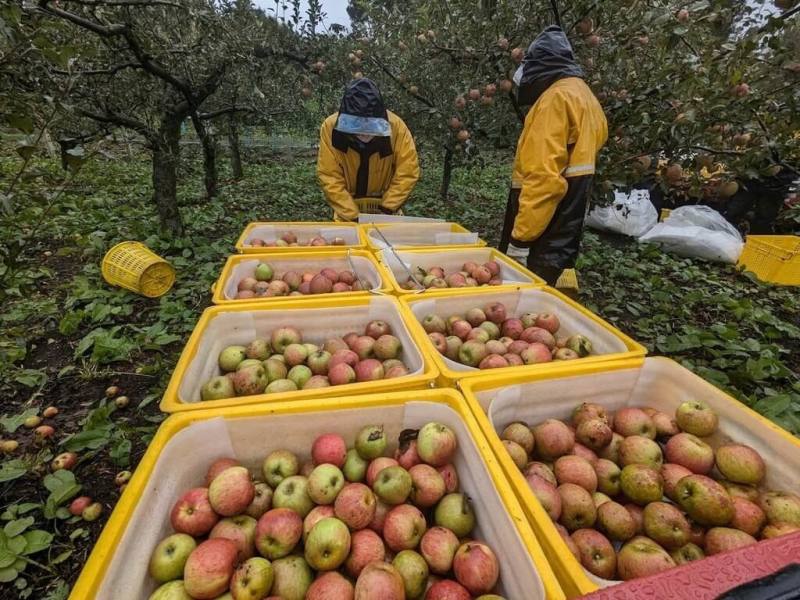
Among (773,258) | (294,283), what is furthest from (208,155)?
(773,258)

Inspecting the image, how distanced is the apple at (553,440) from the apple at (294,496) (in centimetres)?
94

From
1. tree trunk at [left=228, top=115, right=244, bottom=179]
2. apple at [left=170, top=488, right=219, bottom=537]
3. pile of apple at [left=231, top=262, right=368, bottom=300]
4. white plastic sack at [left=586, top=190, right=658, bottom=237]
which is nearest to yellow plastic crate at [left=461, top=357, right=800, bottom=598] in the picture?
apple at [left=170, top=488, right=219, bottom=537]

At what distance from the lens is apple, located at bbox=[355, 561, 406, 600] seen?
3.43ft

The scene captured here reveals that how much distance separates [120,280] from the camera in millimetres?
4469

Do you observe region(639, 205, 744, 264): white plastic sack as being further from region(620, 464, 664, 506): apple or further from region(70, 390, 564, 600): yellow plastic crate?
region(70, 390, 564, 600): yellow plastic crate

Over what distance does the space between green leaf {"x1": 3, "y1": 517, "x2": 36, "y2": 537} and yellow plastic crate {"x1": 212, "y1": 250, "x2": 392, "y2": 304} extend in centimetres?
157

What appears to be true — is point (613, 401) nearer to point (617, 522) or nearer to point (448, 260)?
point (617, 522)

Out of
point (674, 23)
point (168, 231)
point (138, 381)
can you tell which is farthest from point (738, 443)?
point (168, 231)

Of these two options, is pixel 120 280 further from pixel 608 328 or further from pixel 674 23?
pixel 674 23

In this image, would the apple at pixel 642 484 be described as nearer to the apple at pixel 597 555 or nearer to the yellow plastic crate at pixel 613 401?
the apple at pixel 597 555

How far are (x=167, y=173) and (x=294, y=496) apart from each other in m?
5.80

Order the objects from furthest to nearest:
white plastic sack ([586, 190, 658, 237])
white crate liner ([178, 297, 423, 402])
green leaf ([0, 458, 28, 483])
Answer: white plastic sack ([586, 190, 658, 237])
green leaf ([0, 458, 28, 483])
white crate liner ([178, 297, 423, 402])

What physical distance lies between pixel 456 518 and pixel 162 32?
651cm

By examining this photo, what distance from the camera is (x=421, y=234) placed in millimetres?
3885
